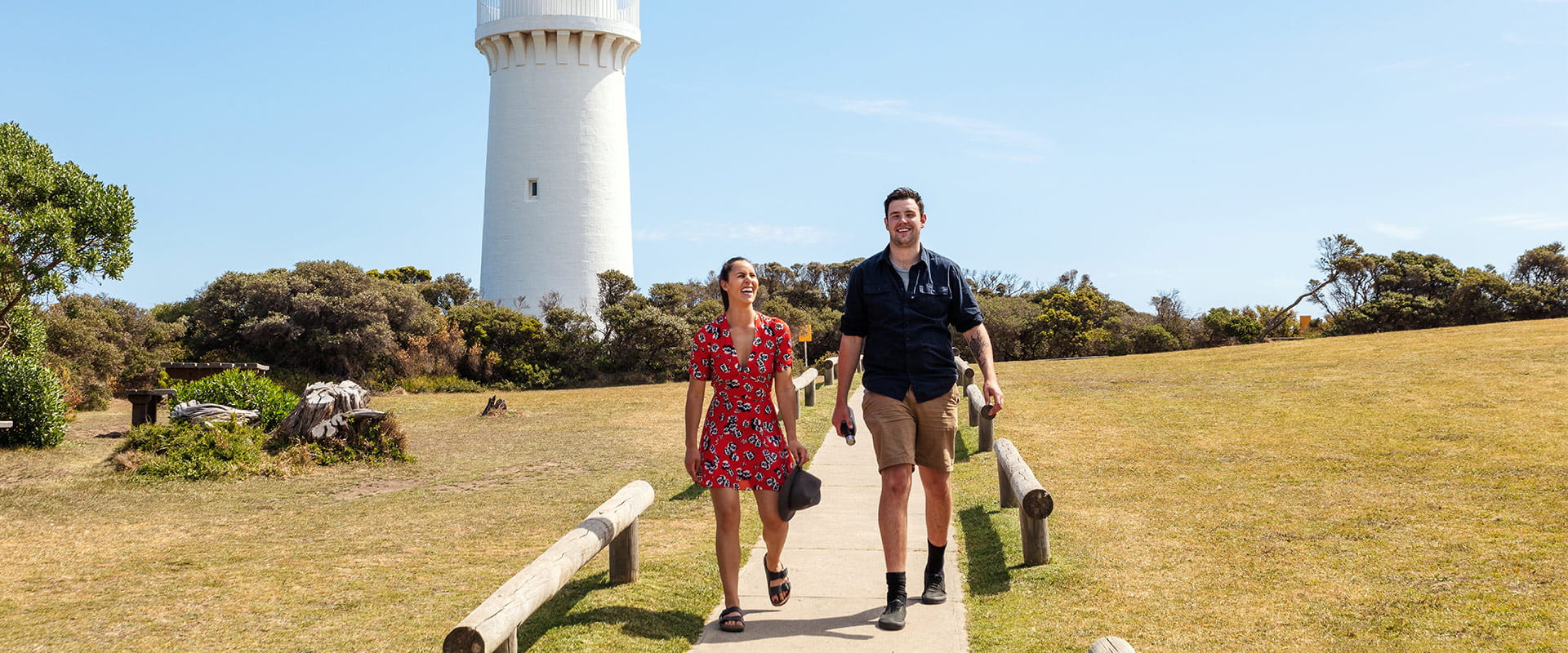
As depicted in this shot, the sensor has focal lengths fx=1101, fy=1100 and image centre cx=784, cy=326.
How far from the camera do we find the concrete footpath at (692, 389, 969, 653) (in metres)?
5.15

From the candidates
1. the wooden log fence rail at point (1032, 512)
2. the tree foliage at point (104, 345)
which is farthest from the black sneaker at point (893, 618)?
the tree foliage at point (104, 345)

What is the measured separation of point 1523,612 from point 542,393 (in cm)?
2020

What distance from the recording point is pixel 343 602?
20.9 ft

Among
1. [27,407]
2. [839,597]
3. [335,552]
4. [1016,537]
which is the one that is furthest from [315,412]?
[839,597]

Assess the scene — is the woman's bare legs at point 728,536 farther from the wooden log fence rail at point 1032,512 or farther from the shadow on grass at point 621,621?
the wooden log fence rail at point 1032,512

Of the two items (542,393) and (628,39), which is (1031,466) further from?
(628,39)

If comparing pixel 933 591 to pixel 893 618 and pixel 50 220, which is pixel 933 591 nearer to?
pixel 893 618

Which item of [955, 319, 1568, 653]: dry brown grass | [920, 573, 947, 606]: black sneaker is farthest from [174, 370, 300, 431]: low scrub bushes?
[920, 573, 947, 606]: black sneaker

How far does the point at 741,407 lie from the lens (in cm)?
516

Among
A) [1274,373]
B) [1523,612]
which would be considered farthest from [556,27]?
[1523,612]

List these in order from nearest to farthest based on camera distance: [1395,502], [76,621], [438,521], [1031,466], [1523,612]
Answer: [1523,612]
[76,621]
[1395,502]
[438,521]
[1031,466]

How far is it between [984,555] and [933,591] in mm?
1365

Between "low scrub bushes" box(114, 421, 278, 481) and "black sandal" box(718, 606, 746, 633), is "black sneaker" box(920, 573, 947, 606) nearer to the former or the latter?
"black sandal" box(718, 606, 746, 633)

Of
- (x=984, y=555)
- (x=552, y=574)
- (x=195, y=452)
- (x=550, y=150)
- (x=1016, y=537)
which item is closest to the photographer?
(x=552, y=574)
